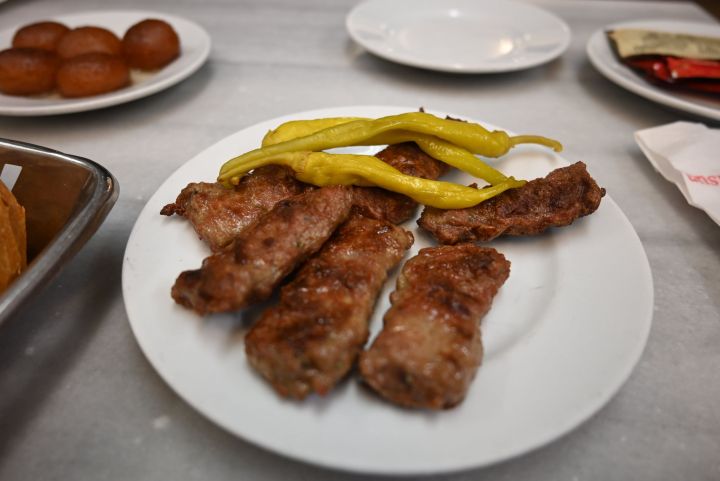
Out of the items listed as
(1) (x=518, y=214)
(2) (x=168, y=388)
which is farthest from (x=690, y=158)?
(2) (x=168, y=388)

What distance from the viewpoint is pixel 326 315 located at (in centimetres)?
167

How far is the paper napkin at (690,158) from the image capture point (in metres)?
2.53

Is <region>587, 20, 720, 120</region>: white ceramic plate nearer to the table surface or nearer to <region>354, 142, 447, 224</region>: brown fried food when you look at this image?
the table surface

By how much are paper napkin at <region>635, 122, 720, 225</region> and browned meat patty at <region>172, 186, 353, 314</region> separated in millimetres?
1862

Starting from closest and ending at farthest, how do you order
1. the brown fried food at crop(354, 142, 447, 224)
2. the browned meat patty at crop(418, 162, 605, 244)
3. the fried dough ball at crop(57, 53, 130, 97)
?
the browned meat patty at crop(418, 162, 605, 244) < the brown fried food at crop(354, 142, 447, 224) < the fried dough ball at crop(57, 53, 130, 97)

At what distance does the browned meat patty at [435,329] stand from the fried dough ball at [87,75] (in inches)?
98.0

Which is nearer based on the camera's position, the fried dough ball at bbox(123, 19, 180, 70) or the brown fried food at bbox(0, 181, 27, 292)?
the brown fried food at bbox(0, 181, 27, 292)

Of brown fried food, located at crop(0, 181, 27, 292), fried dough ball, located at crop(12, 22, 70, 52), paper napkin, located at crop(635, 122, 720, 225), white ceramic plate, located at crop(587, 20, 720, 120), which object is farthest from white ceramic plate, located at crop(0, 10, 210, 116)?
paper napkin, located at crop(635, 122, 720, 225)

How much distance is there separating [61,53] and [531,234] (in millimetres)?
3433

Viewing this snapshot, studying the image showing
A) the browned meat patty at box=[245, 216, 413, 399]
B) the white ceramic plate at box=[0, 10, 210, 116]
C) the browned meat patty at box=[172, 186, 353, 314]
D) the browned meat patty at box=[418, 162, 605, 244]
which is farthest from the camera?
the white ceramic plate at box=[0, 10, 210, 116]

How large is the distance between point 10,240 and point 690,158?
10.8 feet

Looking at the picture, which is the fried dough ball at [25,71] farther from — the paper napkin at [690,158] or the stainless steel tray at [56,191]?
the paper napkin at [690,158]

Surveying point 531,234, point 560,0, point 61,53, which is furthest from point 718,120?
point 61,53

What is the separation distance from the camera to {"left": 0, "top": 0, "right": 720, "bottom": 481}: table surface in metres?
1.58
